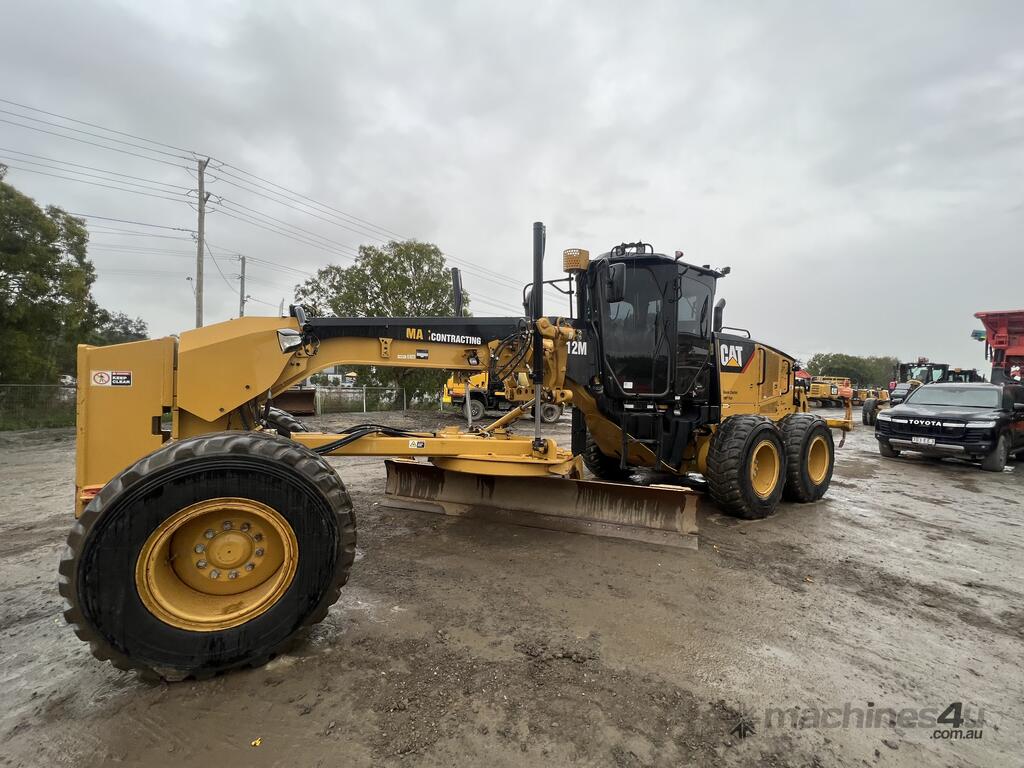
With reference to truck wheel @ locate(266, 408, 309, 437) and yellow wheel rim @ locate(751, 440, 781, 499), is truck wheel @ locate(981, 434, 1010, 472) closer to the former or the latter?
yellow wheel rim @ locate(751, 440, 781, 499)

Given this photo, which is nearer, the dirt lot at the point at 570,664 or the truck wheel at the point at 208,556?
the dirt lot at the point at 570,664

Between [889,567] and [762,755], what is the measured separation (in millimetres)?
2985

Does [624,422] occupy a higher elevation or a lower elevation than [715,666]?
higher

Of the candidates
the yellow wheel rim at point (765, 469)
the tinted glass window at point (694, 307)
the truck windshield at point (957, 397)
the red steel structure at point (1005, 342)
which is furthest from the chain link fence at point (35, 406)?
the red steel structure at point (1005, 342)

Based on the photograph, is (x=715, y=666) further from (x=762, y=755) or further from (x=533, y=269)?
(x=533, y=269)

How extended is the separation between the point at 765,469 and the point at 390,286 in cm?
1615

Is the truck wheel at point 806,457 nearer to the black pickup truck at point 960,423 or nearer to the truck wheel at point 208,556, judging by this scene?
the black pickup truck at point 960,423

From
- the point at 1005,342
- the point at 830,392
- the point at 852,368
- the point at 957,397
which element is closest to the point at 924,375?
the point at 1005,342

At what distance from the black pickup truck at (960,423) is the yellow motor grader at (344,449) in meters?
3.99

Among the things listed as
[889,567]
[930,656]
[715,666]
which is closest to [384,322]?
[715,666]

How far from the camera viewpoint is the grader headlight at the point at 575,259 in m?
4.48

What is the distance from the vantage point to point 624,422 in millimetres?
5098

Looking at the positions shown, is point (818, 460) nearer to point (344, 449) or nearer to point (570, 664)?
point (570, 664)

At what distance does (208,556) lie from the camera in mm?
2531
